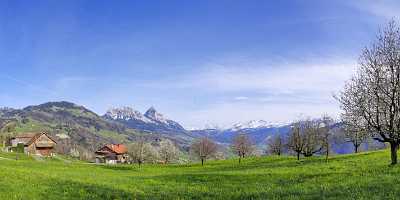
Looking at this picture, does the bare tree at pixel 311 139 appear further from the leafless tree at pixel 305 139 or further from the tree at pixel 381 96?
the tree at pixel 381 96

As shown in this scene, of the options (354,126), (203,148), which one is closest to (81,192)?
(354,126)

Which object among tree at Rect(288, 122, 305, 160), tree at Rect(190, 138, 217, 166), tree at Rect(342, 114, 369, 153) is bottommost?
tree at Rect(190, 138, 217, 166)

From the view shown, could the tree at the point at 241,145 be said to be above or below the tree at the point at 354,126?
below

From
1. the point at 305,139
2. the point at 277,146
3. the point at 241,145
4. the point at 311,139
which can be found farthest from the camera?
the point at 277,146

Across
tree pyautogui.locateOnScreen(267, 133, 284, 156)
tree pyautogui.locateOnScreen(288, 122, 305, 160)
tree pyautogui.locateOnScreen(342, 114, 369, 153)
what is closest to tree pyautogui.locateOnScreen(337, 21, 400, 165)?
tree pyautogui.locateOnScreen(342, 114, 369, 153)

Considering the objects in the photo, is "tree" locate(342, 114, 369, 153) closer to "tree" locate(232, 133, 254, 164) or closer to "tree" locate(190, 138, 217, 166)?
"tree" locate(232, 133, 254, 164)

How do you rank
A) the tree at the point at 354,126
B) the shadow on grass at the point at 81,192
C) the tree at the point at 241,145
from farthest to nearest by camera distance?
1. the tree at the point at 241,145
2. the tree at the point at 354,126
3. the shadow on grass at the point at 81,192

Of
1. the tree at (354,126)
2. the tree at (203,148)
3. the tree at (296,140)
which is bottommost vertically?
the tree at (203,148)

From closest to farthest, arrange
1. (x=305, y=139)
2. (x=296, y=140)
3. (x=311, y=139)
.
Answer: (x=296, y=140)
(x=305, y=139)
(x=311, y=139)

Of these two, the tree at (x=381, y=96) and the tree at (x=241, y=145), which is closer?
the tree at (x=381, y=96)

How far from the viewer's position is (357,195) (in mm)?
24938

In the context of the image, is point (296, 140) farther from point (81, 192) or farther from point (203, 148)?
point (81, 192)

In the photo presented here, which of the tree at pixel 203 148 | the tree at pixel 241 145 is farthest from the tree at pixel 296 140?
the tree at pixel 203 148

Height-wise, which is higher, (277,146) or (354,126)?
(354,126)
